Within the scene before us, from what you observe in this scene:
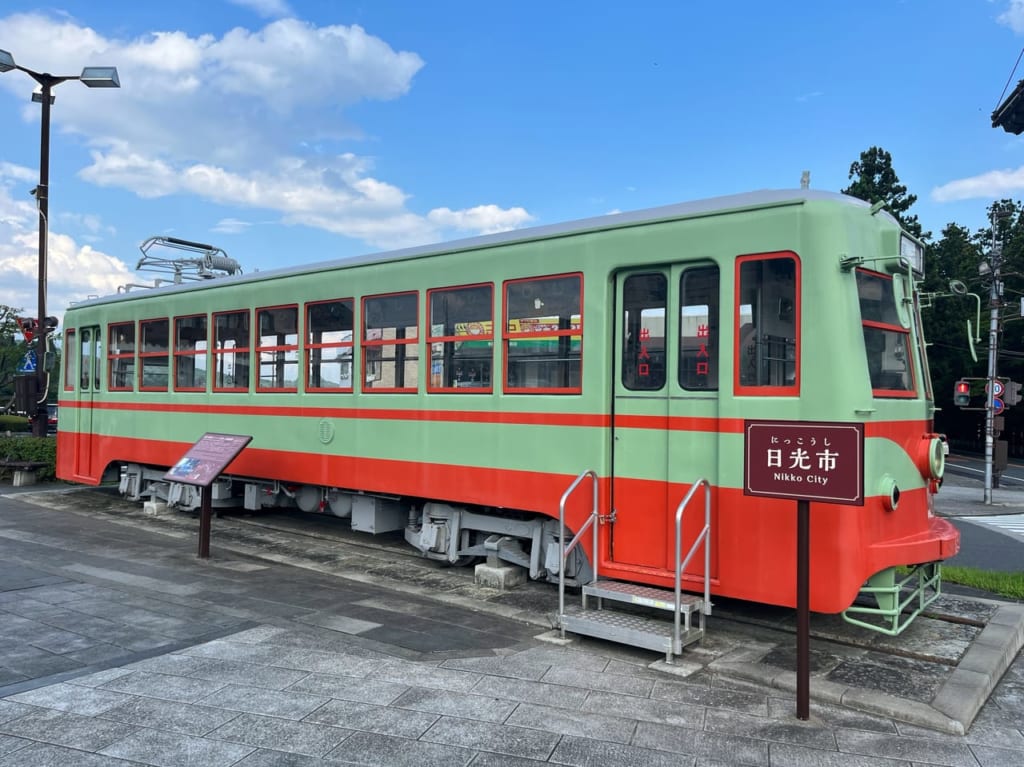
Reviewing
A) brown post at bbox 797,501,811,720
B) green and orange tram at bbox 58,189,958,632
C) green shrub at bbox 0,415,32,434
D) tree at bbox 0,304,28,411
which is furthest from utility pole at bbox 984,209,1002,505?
tree at bbox 0,304,28,411

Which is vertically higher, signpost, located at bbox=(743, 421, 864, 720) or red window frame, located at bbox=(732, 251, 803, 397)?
red window frame, located at bbox=(732, 251, 803, 397)

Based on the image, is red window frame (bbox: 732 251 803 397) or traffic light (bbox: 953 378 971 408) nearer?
red window frame (bbox: 732 251 803 397)

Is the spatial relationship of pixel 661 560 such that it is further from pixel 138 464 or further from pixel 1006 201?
pixel 1006 201

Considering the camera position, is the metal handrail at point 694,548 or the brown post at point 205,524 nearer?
the metal handrail at point 694,548

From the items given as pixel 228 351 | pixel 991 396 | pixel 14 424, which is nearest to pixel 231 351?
pixel 228 351

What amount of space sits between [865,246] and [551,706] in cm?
393

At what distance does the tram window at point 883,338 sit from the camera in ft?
18.7

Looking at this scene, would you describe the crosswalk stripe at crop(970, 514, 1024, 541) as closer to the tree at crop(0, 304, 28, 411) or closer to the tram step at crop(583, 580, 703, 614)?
the tram step at crop(583, 580, 703, 614)

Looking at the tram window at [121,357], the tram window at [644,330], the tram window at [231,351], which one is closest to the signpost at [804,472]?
the tram window at [644,330]

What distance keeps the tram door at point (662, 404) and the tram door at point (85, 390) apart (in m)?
9.68

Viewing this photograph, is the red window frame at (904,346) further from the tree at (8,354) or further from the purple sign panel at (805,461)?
the tree at (8,354)

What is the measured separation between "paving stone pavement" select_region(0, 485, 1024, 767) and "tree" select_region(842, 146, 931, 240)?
108 feet

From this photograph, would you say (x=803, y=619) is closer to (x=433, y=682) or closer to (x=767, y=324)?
(x=767, y=324)

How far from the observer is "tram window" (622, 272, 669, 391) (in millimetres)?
6309
